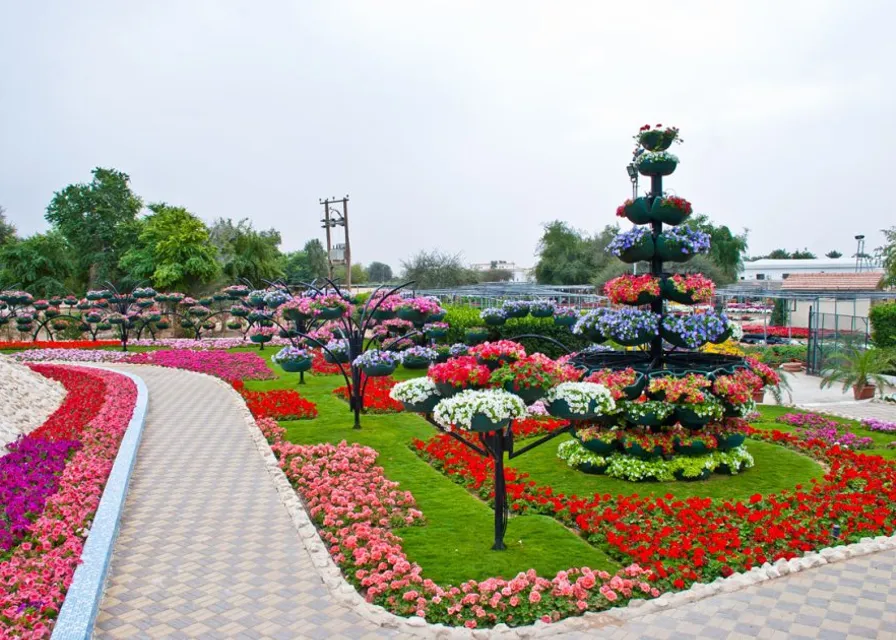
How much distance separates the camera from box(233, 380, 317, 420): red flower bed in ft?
41.6

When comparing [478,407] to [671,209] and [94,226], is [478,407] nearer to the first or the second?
[671,209]

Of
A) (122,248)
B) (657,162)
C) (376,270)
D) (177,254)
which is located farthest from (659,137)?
(376,270)

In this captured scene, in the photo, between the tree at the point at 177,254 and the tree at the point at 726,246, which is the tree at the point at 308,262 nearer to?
the tree at the point at 177,254

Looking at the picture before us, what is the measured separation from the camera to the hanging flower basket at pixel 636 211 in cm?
883

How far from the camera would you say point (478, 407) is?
568 cm

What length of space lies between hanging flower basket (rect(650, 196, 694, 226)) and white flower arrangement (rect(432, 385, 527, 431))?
13.3 ft

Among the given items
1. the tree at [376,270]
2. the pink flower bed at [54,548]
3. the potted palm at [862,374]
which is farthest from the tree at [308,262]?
the pink flower bed at [54,548]

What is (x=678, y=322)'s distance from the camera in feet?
28.5

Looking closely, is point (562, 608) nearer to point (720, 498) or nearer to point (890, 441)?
point (720, 498)

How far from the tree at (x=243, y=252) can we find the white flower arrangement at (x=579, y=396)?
3898 cm

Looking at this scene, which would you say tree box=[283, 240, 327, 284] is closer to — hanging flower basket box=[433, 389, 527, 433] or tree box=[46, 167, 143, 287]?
tree box=[46, 167, 143, 287]

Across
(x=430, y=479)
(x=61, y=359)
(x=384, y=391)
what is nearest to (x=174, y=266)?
(x=61, y=359)

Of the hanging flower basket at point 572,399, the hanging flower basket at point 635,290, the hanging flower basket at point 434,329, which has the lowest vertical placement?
the hanging flower basket at point 434,329

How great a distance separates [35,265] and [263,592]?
125 ft
